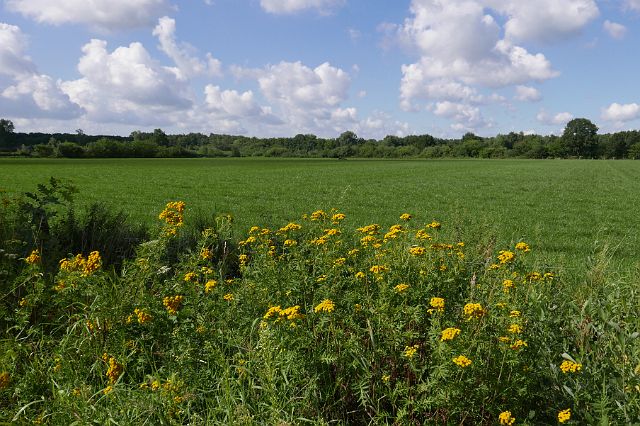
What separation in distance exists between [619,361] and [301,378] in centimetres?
221

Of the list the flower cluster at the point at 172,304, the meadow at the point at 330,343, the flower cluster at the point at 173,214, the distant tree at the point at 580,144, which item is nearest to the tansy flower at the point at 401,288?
the meadow at the point at 330,343

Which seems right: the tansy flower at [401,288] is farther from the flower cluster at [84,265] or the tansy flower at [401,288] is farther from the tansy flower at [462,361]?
the flower cluster at [84,265]

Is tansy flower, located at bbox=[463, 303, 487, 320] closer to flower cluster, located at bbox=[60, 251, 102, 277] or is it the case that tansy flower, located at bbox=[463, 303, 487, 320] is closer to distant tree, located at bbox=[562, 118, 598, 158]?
flower cluster, located at bbox=[60, 251, 102, 277]

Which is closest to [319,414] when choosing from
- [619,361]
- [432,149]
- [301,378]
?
[301,378]

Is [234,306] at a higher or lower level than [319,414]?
higher

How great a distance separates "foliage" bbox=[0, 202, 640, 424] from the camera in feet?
9.18

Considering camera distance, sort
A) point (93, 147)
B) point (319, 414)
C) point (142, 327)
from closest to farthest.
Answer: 1. point (319, 414)
2. point (142, 327)
3. point (93, 147)

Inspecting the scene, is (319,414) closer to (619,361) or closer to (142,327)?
(142,327)

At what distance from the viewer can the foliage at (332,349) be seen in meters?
2.80

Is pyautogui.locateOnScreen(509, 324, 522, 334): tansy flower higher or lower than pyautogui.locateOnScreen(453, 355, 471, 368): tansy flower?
higher

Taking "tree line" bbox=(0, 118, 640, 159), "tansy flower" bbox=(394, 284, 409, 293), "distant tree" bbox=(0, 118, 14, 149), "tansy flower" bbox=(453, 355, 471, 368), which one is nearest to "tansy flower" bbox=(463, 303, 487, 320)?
"tansy flower" bbox=(453, 355, 471, 368)

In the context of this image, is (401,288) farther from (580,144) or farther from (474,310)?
(580,144)

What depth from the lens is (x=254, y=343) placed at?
141 inches

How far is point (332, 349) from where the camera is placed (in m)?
3.21
